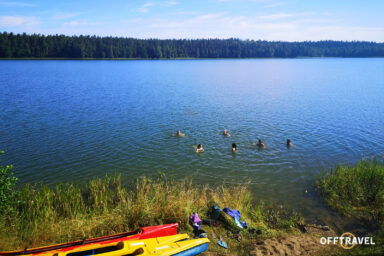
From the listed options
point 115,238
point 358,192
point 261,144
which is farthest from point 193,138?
point 115,238

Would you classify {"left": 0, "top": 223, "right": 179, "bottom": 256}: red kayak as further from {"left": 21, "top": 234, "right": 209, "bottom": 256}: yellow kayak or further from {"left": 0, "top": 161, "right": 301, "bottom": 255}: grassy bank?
{"left": 0, "top": 161, "right": 301, "bottom": 255}: grassy bank

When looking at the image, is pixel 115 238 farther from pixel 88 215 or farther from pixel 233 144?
pixel 233 144

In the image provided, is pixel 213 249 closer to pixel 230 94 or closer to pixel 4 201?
pixel 4 201

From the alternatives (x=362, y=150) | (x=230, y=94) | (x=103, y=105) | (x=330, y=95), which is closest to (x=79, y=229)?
(x=362, y=150)

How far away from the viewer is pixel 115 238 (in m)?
7.88

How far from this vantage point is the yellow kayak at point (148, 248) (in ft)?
23.4

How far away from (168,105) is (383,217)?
25.7 m

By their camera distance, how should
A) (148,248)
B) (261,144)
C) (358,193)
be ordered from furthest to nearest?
(261,144), (358,193), (148,248)

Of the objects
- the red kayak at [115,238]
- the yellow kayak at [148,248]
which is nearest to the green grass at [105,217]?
the red kayak at [115,238]

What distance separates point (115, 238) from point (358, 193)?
1033 centimetres

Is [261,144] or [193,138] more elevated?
[193,138]

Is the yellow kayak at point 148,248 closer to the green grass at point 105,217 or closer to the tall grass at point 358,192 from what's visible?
the green grass at point 105,217

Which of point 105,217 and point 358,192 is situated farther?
point 358,192

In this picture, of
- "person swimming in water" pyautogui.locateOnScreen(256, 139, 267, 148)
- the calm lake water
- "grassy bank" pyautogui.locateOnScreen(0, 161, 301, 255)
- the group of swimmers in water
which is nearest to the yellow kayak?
"grassy bank" pyautogui.locateOnScreen(0, 161, 301, 255)
